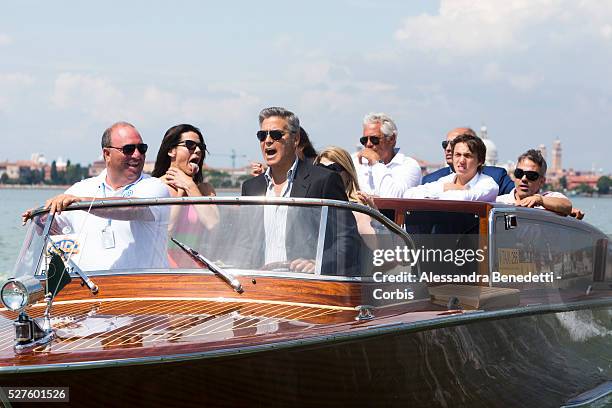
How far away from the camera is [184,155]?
24.1 ft

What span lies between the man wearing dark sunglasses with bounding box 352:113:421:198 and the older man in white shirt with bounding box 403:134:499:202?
0.74 m

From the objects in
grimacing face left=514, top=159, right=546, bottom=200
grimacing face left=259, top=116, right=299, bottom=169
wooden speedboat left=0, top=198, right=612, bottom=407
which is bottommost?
wooden speedboat left=0, top=198, right=612, bottom=407

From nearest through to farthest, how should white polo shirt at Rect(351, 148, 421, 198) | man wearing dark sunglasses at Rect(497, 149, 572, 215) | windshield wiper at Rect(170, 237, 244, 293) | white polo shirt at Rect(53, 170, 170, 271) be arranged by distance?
1. windshield wiper at Rect(170, 237, 244, 293)
2. white polo shirt at Rect(53, 170, 170, 271)
3. man wearing dark sunglasses at Rect(497, 149, 572, 215)
4. white polo shirt at Rect(351, 148, 421, 198)

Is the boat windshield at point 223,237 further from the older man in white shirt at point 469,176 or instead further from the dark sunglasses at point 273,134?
the older man in white shirt at point 469,176

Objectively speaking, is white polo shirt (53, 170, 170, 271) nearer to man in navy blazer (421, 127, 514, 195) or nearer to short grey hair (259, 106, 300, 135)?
short grey hair (259, 106, 300, 135)

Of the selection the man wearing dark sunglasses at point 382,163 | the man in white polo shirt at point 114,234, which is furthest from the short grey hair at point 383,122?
the man in white polo shirt at point 114,234

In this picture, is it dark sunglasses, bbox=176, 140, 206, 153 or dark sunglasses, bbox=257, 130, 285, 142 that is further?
dark sunglasses, bbox=176, 140, 206, 153

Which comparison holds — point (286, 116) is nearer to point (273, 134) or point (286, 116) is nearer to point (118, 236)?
point (273, 134)

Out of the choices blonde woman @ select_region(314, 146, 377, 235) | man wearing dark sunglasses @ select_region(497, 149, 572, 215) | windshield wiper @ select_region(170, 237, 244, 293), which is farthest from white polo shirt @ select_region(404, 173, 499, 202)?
windshield wiper @ select_region(170, 237, 244, 293)

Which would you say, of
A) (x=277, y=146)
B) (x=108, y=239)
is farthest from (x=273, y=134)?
(x=108, y=239)

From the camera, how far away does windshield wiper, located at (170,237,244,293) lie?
5.46 m

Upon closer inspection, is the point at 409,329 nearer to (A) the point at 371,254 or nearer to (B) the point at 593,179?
(A) the point at 371,254

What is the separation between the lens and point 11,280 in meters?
5.06

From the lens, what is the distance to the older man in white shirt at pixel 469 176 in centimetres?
753
